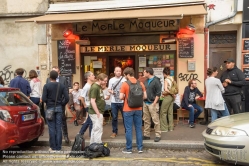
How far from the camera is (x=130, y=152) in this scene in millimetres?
5699

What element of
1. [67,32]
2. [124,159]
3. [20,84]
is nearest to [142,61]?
[67,32]

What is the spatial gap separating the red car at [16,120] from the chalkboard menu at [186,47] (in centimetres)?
Result: 493

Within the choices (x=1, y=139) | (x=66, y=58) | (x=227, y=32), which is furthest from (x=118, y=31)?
(x=1, y=139)

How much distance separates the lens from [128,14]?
763 cm

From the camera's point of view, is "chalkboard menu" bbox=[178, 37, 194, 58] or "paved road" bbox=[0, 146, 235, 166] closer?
"paved road" bbox=[0, 146, 235, 166]

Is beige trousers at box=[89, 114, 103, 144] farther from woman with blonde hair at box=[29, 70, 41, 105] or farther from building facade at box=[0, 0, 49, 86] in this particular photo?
building facade at box=[0, 0, 49, 86]

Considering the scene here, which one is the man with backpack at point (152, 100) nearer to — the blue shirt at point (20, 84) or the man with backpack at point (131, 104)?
the man with backpack at point (131, 104)

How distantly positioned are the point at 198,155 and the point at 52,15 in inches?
243

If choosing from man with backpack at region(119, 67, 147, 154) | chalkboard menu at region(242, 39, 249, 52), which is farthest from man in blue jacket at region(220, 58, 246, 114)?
man with backpack at region(119, 67, 147, 154)

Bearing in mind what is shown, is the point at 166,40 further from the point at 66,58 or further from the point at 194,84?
the point at 66,58

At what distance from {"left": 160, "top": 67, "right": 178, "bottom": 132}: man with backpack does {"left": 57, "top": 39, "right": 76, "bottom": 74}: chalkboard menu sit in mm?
3636

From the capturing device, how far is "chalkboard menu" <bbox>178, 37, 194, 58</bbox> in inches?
333

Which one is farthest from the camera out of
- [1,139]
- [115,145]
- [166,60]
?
[166,60]

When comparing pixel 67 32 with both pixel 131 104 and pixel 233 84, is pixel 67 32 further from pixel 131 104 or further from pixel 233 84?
pixel 233 84
